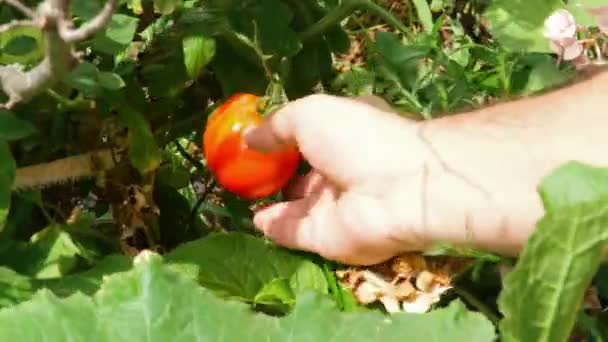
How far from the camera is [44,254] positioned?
126 cm

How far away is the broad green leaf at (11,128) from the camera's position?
114 centimetres

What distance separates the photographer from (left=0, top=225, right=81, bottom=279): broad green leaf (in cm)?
123

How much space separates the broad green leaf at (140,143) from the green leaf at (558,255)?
1.77 ft

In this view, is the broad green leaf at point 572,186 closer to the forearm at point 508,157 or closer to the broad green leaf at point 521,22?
the forearm at point 508,157

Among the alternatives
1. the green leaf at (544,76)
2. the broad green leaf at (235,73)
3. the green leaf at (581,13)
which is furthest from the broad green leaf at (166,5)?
the green leaf at (581,13)

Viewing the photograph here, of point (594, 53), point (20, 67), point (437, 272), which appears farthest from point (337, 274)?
point (594, 53)

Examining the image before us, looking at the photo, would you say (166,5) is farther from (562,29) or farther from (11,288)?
(562,29)

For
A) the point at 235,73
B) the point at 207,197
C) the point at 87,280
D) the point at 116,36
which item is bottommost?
the point at 207,197

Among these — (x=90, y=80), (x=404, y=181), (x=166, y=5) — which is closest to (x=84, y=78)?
(x=90, y=80)

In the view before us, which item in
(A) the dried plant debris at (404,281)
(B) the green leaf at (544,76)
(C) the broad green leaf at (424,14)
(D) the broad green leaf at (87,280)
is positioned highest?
(B) the green leaf at (544,76)

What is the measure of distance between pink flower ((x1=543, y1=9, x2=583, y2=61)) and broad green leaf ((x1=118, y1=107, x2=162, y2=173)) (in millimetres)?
601

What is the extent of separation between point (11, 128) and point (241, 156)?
0.32 m

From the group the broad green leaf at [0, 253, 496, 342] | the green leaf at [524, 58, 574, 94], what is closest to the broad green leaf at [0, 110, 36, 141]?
the broad green leaf at [0, 253, 496, 342]

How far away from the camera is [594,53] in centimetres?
204
